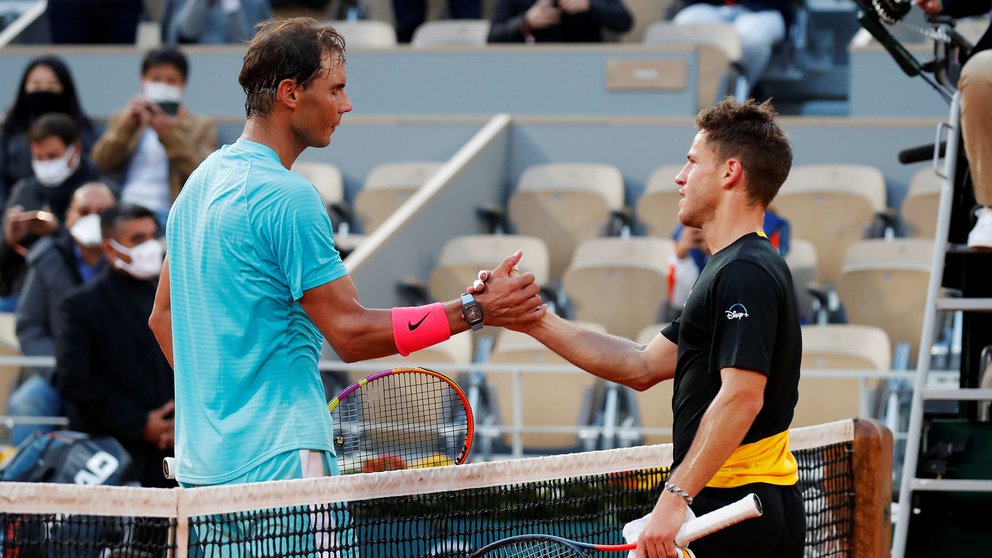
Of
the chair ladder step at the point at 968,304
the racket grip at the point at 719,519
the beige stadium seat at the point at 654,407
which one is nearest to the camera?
the racket grip at the point at 719,519

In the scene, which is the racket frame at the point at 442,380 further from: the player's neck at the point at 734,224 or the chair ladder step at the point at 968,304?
the chair ladder step at the point at 968,304

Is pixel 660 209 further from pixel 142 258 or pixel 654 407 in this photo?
pixel 142 258

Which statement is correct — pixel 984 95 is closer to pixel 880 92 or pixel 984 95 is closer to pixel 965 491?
pixel 965 491

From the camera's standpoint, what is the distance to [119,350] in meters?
7.03

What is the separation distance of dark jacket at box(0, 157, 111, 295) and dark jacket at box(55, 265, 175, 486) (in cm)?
238

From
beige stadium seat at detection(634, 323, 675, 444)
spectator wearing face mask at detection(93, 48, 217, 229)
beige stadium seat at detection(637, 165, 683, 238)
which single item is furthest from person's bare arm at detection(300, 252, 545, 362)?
beige stadium seat at detection(637, 165, 683, 238)

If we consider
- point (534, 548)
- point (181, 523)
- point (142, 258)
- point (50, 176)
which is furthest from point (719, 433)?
point (50, 176)

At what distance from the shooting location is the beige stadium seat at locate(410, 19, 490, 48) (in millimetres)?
12156

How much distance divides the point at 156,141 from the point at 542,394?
10.9 ft

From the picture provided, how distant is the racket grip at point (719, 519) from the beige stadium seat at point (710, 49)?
318 inches

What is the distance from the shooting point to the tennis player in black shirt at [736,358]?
3.28 meters

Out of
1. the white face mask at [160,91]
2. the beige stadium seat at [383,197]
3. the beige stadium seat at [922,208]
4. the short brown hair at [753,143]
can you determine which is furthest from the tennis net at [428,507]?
the beige stadium seat at [383,197]

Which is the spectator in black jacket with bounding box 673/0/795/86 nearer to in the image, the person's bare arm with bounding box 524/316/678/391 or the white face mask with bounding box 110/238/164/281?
the white face mask with bounding box 110/238/164/281

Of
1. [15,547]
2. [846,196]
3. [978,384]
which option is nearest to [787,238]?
[846,196]
